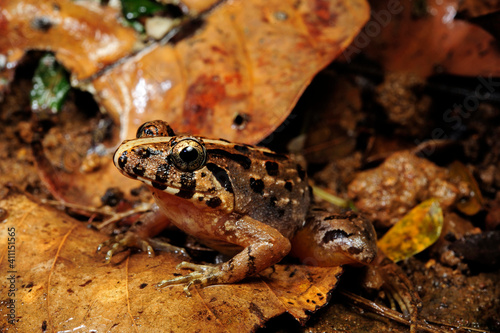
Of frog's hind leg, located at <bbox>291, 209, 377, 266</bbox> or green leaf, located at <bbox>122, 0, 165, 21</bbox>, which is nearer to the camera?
frog's hind leg, located at <bbox>291, 209, 377, 266</bbox>

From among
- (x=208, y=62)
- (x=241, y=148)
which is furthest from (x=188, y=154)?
(x=208, y=62)

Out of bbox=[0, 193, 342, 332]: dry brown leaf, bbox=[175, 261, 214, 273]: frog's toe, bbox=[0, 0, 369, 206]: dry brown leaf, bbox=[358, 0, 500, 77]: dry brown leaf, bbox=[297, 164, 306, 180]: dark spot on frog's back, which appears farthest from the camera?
bbox=[358, 0, 500, 77]: dry brown leaf

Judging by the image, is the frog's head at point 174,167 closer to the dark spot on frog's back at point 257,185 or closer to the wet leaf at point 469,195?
the dark spot on frog's back at point 257,185

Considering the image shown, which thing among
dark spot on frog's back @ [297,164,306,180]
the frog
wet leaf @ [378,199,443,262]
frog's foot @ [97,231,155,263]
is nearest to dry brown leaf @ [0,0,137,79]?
the frog

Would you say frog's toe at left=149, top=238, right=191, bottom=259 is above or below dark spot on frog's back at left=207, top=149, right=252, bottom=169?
below

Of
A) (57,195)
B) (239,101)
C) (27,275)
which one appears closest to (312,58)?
(239,101)

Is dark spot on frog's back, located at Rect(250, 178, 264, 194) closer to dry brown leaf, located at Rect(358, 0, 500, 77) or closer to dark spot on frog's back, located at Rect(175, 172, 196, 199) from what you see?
dark spot on frog's back, located at Rect(175, 172, 196, 199)

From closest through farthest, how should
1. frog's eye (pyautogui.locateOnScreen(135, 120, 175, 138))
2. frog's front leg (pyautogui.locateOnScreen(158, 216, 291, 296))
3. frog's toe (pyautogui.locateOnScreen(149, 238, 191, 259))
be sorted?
frog's front leg (pyautogui.locateOnScreen(158, 216, 291, 296))
frog's eye (pyautogui.locateOnScreen(135, 120, 175, 138))
frog's toe (pyautogui.locateOnScreen(149, 238, 191, 259))
